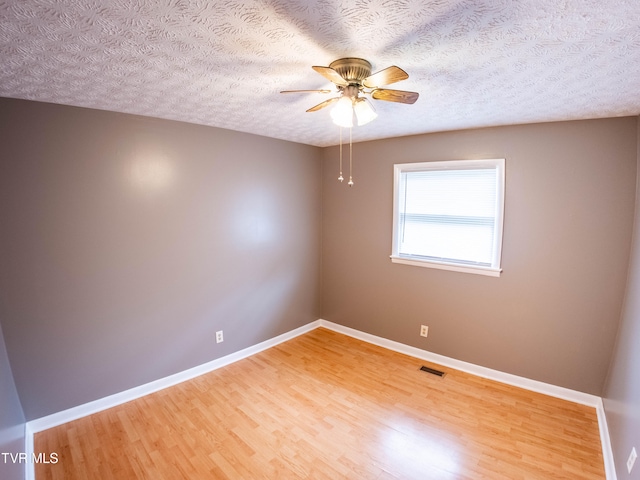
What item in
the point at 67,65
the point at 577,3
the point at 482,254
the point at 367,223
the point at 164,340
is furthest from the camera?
the point at 367,223

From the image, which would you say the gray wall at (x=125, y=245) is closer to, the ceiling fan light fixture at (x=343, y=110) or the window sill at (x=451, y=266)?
the window sill at (x=451, y=266)

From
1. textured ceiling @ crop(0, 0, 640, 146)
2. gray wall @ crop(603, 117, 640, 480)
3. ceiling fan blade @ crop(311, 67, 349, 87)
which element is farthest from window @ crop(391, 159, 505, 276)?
ceiling fan blade @ crop(311, 67, 349, 87)

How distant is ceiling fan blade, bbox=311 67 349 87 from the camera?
1.34 meters

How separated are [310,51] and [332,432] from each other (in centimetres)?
244

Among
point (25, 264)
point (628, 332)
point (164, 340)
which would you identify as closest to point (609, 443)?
point (628, 332)

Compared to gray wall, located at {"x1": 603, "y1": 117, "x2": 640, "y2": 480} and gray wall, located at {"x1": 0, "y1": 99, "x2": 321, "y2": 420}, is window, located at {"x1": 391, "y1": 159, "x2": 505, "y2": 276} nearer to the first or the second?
gray wall, located at {"x1": 603, "y1": 117, "x2": 640, "y2": 480}

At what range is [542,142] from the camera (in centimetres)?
254

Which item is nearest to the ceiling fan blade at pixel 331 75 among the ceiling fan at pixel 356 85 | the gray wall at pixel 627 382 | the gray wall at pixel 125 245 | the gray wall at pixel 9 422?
the ceiling fan at pixel 356 85

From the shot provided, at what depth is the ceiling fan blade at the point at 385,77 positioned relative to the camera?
1325mm

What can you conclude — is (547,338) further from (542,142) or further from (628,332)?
(542,142)

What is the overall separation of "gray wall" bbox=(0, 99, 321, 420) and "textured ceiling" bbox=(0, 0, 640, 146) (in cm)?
36

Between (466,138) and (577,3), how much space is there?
1948mm

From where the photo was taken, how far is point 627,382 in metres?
1.91

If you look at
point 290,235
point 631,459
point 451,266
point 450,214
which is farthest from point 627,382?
point 290,235
